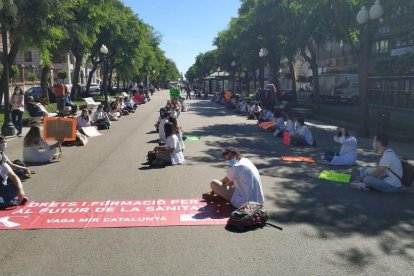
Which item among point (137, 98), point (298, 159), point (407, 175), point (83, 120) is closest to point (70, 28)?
point (83, 120)

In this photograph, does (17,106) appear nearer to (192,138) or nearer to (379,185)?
(192,138)

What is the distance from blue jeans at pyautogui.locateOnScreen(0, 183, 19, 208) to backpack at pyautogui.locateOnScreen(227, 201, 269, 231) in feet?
12.7

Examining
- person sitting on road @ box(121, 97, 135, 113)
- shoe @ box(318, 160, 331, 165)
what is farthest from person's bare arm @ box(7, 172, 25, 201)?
person sitting on road @ box(121, 97, 135, 113)

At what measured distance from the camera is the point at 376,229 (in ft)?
22.2

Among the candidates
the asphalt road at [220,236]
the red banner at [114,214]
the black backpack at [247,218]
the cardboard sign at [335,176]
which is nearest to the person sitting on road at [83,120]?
the asphalt road at [220,236]

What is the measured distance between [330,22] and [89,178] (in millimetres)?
19561

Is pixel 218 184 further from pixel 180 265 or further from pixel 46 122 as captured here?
pixel 46 122

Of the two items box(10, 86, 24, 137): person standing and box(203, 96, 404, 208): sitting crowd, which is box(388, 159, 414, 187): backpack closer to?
box(203, 96, 404, 208): sitting crowd

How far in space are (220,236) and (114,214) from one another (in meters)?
2.01

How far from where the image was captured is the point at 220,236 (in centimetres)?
639

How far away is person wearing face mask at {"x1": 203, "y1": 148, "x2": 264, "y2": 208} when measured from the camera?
7.34m

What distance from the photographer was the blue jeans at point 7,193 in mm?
7809

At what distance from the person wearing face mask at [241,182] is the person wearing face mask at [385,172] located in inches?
111

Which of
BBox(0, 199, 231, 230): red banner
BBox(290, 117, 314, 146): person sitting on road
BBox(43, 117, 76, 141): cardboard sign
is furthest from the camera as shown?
BBox(290, 117, 314, 146): person sitting on road
